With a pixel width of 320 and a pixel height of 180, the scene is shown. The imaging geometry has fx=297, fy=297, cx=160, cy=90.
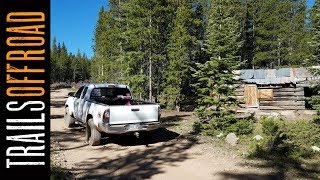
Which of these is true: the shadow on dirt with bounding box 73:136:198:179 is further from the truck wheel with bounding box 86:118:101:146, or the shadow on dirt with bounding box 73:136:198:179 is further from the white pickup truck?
the truck wheel with bounding box 86:118:101:146

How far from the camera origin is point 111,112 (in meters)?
10.2

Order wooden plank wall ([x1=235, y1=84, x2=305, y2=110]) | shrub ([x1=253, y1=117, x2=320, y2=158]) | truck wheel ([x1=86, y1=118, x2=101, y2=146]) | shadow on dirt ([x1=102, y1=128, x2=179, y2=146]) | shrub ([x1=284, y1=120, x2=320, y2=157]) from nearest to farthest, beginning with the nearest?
1. truck wheel ([x1=86, y1=118, x2=101, y2=146])
2. shrub ([x1=253, y1=117, x2=320, y2=158])
3. shrub ([x1=284, y1=120, x2=320, y2=157])
4. shadow on dirt ([x1=102, y1=128, x2=179, y2=146])
5. wooden plank wall ([x1=235, y1=84, x2=305, y2=110])

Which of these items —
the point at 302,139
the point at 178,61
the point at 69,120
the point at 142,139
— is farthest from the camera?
the point at 178,61

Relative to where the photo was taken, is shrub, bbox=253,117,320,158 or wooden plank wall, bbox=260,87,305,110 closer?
shrub, bbox=253,117,320,158

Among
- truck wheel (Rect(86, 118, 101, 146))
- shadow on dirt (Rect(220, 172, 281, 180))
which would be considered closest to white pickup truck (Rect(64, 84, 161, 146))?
truck wheel (Rect(86, 118, 101, 146))

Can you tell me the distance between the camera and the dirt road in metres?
8.47

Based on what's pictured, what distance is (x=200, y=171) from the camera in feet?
29.0

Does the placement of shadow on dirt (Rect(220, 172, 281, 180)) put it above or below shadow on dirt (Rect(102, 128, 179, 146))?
below

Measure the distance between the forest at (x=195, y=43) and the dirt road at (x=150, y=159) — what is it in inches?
132

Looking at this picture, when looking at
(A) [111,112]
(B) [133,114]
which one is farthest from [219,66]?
(A) [111,112]

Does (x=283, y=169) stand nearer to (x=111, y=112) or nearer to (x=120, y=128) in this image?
(x=120, y=128)

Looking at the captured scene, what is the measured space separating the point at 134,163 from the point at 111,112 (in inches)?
78.5

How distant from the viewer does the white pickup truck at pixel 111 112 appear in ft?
33.8

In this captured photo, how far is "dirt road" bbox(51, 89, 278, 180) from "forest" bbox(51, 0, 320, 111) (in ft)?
11.0
